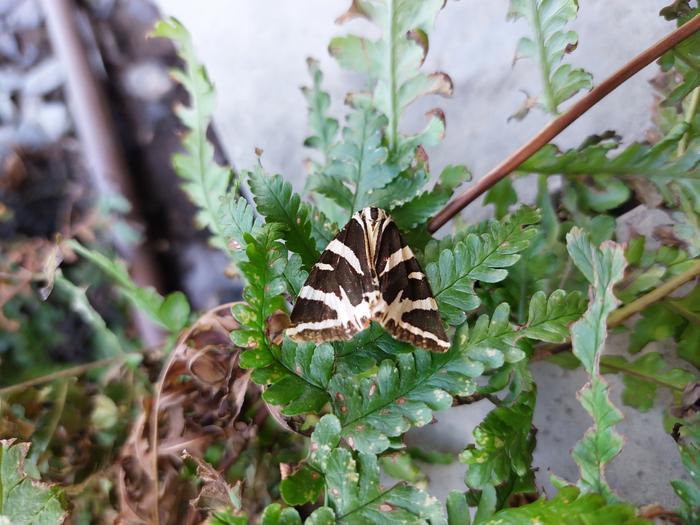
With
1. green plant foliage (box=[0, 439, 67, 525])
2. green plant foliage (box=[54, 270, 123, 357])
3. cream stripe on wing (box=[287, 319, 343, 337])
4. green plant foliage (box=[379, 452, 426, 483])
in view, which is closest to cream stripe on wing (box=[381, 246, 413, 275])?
cream stripe on wing (box=[287, 319, 343, 337])

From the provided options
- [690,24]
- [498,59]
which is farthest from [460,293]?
[498,59]

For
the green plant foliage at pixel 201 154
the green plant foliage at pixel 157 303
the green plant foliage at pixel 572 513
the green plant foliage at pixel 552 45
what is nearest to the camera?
the green plant foliage at pixel 572 513

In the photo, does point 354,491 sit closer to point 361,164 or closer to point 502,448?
point 502,448

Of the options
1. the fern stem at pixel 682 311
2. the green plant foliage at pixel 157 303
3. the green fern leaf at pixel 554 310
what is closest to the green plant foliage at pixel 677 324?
the fern stem at pixel 682 311

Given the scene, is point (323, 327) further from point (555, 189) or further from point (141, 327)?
point (141, 327)

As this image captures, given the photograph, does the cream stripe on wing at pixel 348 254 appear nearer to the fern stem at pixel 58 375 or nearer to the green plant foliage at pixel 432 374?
the green plant foliage at pixel 432 374

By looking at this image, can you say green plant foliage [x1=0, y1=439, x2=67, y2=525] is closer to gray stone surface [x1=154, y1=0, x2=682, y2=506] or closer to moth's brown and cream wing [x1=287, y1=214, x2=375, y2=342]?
moth's brown and cream wing [x1=287, y1=214, x2=375, y2=342]
